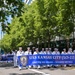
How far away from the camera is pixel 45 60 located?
93.2ft

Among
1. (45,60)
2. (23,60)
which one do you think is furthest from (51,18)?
(23,60)

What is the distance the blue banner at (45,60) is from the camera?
27.8 metres

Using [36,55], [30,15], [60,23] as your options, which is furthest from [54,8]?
[30,15]

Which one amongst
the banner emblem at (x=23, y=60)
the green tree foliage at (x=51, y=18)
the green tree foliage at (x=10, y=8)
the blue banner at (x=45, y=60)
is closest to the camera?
the green tree foliage at (x=10, y=8)

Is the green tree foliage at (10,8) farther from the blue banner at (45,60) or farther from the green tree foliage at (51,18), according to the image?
the blue banner at (45,60)

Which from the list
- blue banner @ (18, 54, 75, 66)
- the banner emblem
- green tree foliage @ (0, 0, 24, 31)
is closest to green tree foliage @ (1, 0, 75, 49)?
the banner emblem

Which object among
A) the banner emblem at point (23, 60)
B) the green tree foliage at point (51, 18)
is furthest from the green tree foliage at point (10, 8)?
the banner emblem at point (23, 60)

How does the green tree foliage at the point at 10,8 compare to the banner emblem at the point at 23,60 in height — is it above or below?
above

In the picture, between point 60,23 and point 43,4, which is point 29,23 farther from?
point 60,23

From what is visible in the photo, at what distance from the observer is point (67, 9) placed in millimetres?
31141

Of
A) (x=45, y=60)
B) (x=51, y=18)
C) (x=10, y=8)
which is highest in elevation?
(x=51, y=18)

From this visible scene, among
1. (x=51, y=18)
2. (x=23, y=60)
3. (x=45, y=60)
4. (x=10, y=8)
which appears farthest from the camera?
(x=51, y=18)

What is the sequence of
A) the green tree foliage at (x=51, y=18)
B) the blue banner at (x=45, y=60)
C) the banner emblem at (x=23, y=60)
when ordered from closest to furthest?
1. the banner emblem at (x=23, y=60)
2. the blue banner at (x=45, y=60)
3. the green tree foliage at (x=51, y=18)

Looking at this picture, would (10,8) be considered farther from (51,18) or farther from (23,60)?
(51,18)
